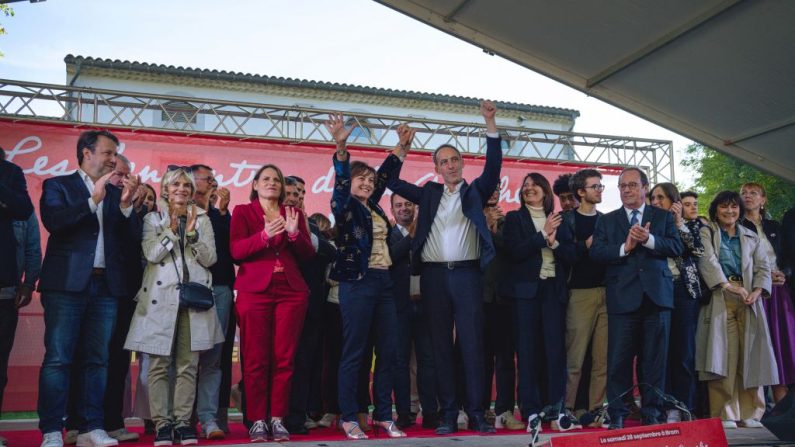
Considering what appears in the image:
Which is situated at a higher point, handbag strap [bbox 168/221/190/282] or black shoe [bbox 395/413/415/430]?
handbag strap [bbox 168/221/190/282]

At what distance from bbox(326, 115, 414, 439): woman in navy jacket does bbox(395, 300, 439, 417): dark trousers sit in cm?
36

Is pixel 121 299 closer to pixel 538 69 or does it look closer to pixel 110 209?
pixel 110 209

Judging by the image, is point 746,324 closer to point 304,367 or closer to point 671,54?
point 671,54

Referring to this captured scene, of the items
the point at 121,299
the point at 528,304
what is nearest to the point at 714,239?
the point at 528,304

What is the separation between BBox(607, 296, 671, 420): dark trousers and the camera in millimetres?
5117

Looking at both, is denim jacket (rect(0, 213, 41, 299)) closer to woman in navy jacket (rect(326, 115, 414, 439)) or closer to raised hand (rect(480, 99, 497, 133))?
woman in navy jacket (rect(326, 115, 414, 439))

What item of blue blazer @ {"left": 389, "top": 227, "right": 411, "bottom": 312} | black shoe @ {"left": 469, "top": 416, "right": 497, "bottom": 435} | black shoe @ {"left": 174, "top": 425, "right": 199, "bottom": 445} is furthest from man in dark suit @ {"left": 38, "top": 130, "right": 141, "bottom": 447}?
black shoe @ {"left": 469, "top": 416, "right": 497, "bottom": 435}

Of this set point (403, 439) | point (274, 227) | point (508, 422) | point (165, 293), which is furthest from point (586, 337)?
point (165, 293)

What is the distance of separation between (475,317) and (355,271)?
91 centimetres

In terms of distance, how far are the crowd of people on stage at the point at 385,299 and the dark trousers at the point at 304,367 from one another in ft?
0.05

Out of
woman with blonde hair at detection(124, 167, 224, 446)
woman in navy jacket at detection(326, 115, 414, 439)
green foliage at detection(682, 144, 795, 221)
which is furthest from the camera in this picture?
green foliage at detection(682, 144, 795, 221)

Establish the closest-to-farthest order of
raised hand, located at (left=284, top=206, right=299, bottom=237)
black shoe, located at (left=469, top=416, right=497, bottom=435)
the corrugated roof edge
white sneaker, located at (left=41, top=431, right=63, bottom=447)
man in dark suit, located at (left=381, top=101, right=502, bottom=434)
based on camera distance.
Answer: white sneaker, located at (left=41, top=431, right=63, bottom=447), raised hand, located at (left=284, top=206, right=299, bottom=237), black shoe, located at (left=469, top=416, right=497, bottom=435), man in dark suit, located at (left=381, top=101, right=502, bottom=434), the corrugated roof edge

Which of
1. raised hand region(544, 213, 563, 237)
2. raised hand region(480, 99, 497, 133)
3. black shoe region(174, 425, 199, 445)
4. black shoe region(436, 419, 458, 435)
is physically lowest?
black shoe region(436, 419, 458, 435)

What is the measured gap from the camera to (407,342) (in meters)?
5.70
